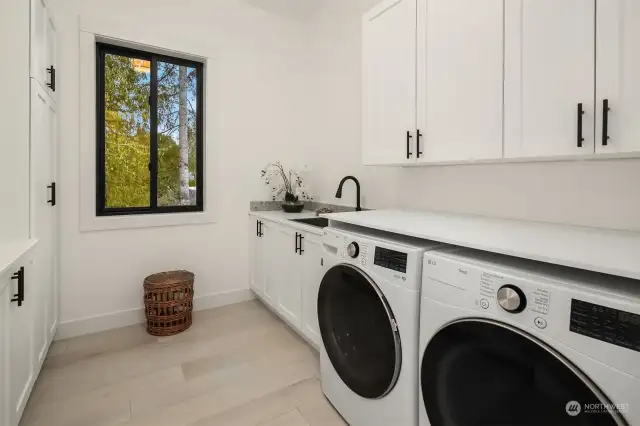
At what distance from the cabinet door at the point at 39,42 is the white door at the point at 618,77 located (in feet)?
7.65

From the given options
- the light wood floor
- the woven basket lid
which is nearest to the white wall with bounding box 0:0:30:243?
the light wood floor

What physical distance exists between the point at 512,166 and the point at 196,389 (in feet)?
6.75

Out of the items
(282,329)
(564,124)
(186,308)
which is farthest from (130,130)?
(564,124)

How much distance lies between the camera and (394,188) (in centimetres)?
231

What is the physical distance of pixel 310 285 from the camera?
6.80ft

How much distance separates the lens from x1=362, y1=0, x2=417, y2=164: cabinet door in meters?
1.71

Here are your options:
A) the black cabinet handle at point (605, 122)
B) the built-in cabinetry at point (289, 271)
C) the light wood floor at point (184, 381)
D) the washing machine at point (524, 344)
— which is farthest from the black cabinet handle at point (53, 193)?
the black cabinet handle at point (605, 122)

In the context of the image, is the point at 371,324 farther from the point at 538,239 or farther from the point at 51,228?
the point at 51,228

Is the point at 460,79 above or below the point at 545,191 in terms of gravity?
above

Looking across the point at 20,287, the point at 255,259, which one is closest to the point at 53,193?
the point at 20,287

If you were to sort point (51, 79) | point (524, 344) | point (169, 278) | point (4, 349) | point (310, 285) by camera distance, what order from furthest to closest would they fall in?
1. point (169, 278)
2. point (310, 285)
3. point (51, 79)
4. point (4, 349)
5. point (524, 344)

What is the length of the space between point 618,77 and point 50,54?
2843 millimetres

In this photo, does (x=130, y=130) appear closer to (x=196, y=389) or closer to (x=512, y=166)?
(x=196, y=389)
